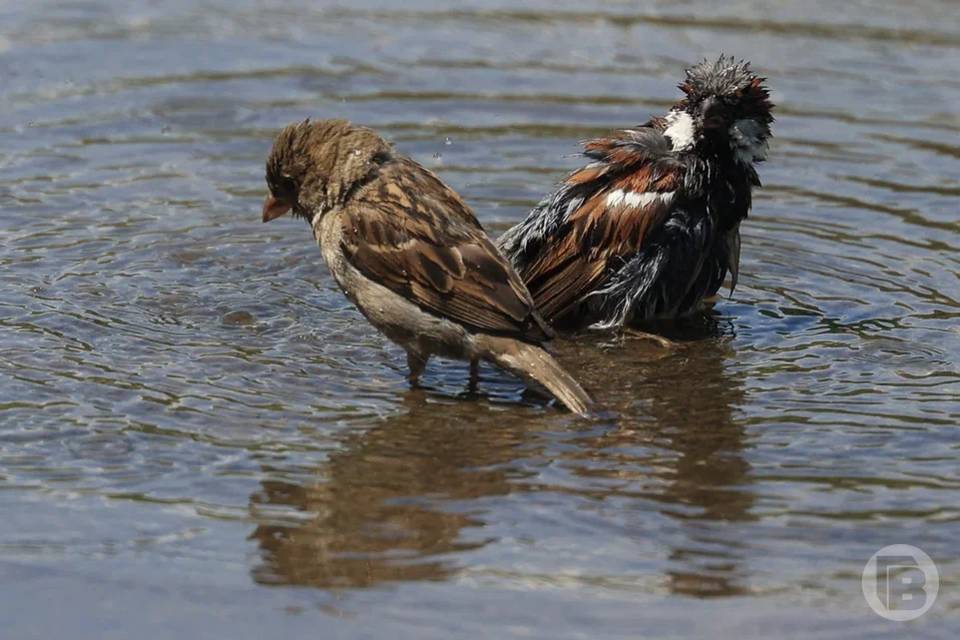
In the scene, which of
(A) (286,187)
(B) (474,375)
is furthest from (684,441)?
(A) (286,187)

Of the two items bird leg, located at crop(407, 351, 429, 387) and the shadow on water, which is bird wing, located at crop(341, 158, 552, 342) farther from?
the shadow on water

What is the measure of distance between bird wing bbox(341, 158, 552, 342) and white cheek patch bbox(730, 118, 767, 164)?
1360 mm

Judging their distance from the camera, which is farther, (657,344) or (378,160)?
(657,344)

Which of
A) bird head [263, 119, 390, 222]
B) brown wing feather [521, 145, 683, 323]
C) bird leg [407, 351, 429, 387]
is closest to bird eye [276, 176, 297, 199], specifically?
bird head [263, 119, 390, 222]

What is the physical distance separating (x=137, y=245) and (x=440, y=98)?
3.14 metres

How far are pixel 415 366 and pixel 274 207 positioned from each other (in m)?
1.02

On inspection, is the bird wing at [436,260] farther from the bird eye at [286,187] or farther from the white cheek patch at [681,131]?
the white cheek patch at [681,131]

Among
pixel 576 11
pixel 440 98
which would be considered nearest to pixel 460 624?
pixel 440 98

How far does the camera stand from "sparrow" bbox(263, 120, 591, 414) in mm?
6289

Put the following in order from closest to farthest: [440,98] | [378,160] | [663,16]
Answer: [378,160]
[440,98]
[663,16]

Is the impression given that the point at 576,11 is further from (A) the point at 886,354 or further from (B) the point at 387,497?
(B) the point at 387,497

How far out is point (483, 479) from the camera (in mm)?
5539

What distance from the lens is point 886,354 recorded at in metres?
6.93

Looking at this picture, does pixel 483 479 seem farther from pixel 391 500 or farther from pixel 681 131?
pixel 681 131
